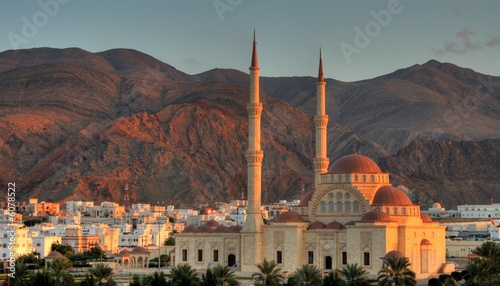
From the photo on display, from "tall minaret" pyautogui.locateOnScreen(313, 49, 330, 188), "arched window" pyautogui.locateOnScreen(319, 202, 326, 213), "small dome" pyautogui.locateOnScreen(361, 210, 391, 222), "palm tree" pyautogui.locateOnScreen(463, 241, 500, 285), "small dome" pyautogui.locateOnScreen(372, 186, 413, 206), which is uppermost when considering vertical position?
"tall minaret" pyautogui.locateOnScreen(313, 49, 330, 188)

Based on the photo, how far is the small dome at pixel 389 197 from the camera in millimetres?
83000

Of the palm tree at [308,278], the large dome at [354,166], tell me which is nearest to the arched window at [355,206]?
the large dome at [354,166]

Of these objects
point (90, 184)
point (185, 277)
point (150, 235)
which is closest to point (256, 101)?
point (185, 277)

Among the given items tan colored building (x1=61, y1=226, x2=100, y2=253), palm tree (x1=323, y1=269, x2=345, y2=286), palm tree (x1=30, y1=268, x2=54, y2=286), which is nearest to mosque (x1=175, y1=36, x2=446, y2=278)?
palm tree (x1=323, y1=269, x2=345, y2=286)

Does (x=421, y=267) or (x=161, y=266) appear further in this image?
(x=161, y=266)

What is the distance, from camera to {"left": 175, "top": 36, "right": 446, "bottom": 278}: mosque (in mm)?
80125

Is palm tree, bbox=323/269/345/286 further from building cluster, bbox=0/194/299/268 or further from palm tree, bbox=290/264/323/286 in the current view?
building cluster, bbox=0/194/299/268

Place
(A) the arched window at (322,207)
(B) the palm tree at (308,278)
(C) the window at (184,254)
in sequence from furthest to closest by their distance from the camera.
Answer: (C) the window at (184,254) < (A) the arched window at (322,207) < (B) the palm tree at (308,278)

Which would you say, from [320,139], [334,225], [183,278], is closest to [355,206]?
[334,225]

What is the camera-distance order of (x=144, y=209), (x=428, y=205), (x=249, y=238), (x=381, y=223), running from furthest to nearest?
1. (x=428, y=205)
2. (x=144, y=209)
3. (x=249, y=238)
4. (x=381, y=223)

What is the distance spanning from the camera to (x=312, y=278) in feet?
216

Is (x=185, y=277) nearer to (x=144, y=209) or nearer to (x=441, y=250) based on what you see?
(x=441, y=250)

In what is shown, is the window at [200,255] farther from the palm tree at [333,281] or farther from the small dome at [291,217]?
the palm tree at [333,281]

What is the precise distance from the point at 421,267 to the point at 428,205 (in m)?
117
